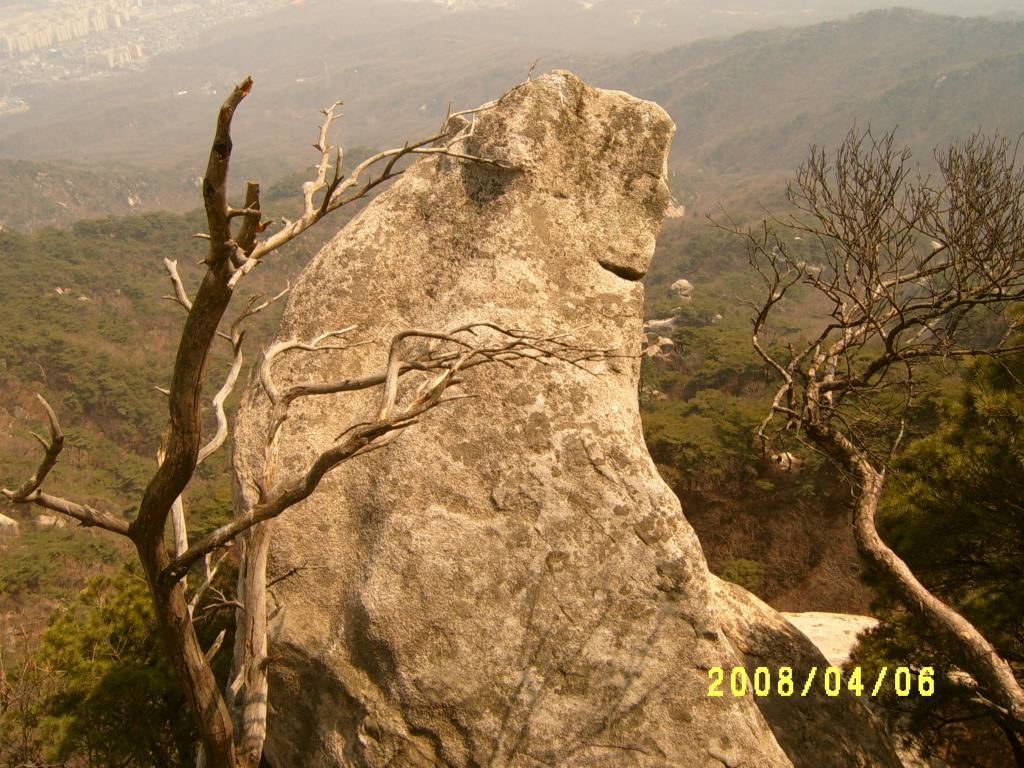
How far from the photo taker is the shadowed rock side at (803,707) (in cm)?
602

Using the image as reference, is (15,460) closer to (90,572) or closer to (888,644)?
(90,572)

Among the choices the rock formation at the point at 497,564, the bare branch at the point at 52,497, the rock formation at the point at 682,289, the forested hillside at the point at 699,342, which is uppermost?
the bare branch at the point at 52,497

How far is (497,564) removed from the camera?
518 centimetres

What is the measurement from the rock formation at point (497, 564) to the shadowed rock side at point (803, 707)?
3.83 feet

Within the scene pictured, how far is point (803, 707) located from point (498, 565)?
10.5ft

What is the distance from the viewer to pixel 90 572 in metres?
27.0

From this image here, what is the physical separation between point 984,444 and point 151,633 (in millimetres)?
9384

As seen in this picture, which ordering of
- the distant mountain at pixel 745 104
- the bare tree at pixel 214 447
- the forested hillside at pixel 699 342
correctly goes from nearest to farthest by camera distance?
the bare tree at pixel 214 447 → the forested hillside at pixel 699 342 → the distant mountain at pixel 745 104

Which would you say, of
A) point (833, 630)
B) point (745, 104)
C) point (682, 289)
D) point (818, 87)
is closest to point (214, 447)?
point (833, 630)

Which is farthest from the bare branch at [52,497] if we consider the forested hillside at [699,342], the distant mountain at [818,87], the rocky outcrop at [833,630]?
the distant mountain at [818,87]

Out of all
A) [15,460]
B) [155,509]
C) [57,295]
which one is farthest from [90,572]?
[57,295]
